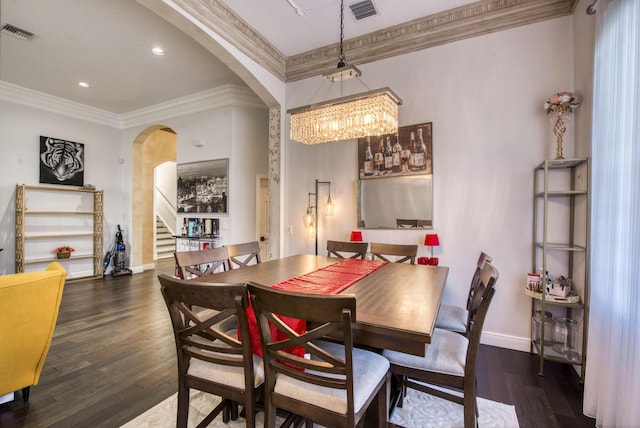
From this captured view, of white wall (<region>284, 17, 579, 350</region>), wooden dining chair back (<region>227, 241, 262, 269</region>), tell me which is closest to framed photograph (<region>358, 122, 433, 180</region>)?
white wall (<region>284, 17, 579, 350</region>)

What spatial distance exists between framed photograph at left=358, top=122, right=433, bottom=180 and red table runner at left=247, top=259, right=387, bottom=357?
129 centimetres

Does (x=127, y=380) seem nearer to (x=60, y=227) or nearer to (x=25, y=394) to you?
(x=25, y=394)

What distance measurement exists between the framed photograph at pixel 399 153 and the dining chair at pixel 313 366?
8.09ft

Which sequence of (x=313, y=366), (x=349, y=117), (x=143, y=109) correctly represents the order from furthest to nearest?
(x=143, y=109), (x=349, y=117), (x=313, y=366)

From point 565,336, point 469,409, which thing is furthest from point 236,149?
point 565,336

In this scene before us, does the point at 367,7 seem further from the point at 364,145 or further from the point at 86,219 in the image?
the point at 86,219

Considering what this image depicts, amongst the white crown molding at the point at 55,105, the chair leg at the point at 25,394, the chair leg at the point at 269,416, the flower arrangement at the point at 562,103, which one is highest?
the white crown molding at the point at 55,105

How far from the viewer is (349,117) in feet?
8.27

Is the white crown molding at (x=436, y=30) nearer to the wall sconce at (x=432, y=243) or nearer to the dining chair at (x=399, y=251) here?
the wall sconce at (x=432, y=243)

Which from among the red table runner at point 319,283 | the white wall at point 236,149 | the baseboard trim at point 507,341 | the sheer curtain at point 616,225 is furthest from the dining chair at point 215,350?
the white wall at point 236,149

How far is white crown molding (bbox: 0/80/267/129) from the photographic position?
5270 millimetres

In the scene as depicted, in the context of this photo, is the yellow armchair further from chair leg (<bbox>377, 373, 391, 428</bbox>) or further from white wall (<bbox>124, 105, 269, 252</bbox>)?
white wall (<bbox>124, 105, 269, 252</bbox>)

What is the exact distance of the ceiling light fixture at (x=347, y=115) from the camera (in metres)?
2.42

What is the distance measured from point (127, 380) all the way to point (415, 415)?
7.30 feet
